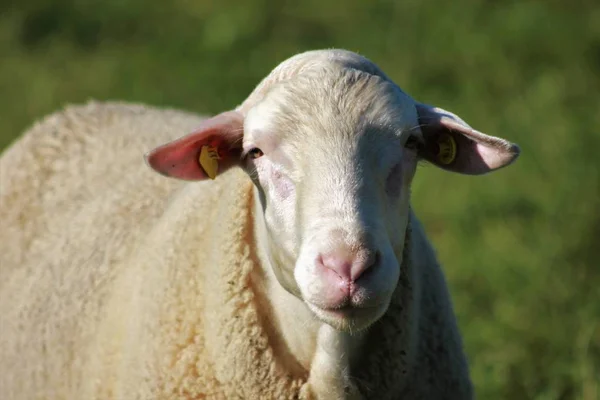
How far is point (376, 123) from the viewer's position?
3.23 metres

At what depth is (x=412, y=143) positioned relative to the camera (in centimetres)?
334

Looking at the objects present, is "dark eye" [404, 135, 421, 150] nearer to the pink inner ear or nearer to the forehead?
the forehead

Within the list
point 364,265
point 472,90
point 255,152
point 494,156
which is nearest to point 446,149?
point 494,156

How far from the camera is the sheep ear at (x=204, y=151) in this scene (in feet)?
11.0

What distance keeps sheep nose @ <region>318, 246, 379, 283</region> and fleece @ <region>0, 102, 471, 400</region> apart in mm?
559

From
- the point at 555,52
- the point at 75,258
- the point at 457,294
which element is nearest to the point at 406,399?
the point at 75,258

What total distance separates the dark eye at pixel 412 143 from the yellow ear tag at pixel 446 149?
0.43ft

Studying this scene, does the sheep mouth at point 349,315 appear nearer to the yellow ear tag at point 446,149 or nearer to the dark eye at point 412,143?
the dark eye at point 412,143

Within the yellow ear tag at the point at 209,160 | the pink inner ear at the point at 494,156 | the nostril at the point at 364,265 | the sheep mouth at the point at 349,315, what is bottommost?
the sheep mouth at the point at 349,315

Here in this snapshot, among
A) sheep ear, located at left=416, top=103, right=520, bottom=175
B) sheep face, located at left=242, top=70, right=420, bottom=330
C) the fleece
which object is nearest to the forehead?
sheep face, located at left=242, top=70, right=420, bottom=330

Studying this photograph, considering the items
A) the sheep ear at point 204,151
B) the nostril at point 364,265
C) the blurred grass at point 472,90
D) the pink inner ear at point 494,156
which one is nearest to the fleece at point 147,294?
the sheep ear at point 204,151

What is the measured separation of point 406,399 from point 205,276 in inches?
27.1

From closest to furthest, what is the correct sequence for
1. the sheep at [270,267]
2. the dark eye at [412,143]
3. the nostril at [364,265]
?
the nostril at [364,265] → the sheep at [270,267] → the dark eye at [412,143]

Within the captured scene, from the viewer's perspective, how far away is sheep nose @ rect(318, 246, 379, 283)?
2936 millimetres
